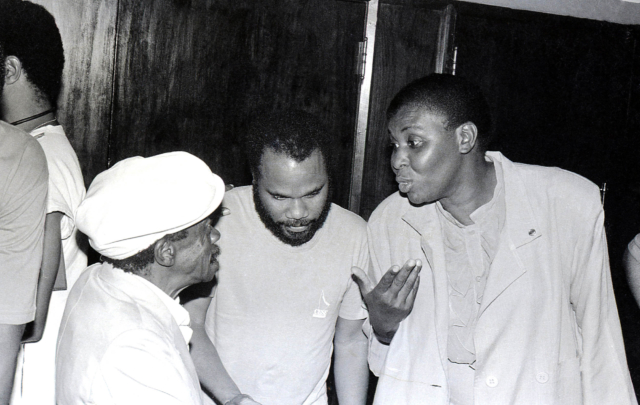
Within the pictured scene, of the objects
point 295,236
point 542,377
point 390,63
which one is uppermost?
point 390,63

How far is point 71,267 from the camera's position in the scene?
2391 mm

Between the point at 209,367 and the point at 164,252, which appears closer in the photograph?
the point at 164,252

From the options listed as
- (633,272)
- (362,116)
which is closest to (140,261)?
(633,272)

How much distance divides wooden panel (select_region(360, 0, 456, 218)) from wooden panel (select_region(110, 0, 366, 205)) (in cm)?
12

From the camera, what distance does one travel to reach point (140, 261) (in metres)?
1.68

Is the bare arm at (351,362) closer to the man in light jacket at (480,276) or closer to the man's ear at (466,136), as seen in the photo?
the man in light jacket at (480,276)

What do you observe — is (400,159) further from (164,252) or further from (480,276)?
(164,252)

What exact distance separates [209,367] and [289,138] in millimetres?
810

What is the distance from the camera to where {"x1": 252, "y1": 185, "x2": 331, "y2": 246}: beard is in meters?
2.24

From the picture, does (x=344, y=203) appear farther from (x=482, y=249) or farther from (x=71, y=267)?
(x=71, y=267)

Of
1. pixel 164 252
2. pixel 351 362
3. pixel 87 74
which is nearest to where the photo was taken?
pixel 164 252

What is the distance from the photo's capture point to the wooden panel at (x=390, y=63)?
3340 mm

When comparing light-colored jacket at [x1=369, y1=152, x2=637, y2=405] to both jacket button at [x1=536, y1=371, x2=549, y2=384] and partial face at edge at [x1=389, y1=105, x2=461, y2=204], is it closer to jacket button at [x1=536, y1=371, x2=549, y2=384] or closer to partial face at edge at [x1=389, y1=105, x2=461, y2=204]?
jacket button at [x1=536, y1=371, x2=549, y2=384]

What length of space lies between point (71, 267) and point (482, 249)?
1.50m
